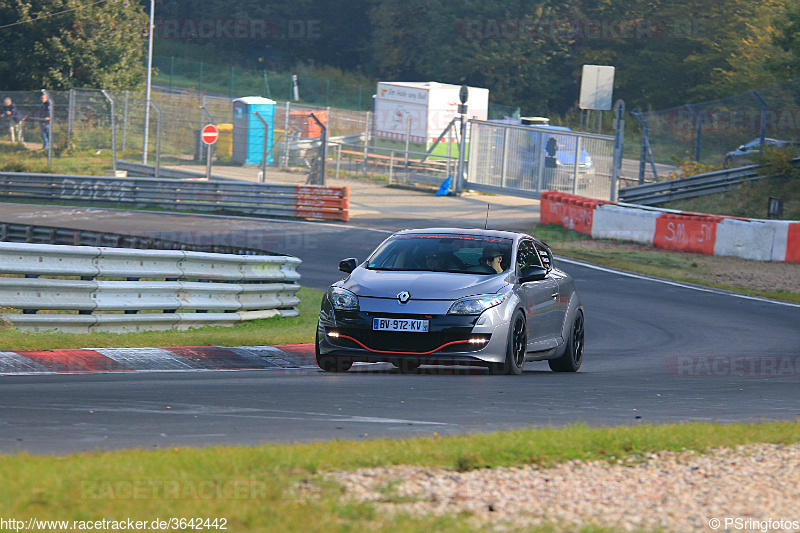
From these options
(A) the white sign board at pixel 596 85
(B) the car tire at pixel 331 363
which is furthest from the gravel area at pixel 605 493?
(A) the white sign board at pixel 596 85

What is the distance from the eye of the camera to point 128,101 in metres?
38.6

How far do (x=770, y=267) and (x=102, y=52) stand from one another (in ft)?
119

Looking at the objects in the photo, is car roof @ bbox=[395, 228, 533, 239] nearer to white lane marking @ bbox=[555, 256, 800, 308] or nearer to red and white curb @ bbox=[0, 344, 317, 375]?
red and white curb @ bbox=[0, 344, 317, 375]

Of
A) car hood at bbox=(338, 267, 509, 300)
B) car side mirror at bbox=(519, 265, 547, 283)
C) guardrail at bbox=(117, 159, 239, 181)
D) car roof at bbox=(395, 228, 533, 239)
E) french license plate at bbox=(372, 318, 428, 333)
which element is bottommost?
french license plate at bbox=(372, 318, 428, 333)

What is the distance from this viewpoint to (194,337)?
40.3 feet

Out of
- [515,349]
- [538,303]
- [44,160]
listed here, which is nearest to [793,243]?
[538,303]

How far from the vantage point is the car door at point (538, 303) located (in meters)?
10.8

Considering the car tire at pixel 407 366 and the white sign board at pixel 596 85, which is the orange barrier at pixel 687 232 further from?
the car tire at pixel 407 366

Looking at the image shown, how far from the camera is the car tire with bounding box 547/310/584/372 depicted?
11.9 m

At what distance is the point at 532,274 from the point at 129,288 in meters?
4.53

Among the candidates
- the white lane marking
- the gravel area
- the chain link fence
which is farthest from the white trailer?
the gravel area

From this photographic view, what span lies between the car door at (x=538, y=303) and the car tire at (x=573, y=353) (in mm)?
374

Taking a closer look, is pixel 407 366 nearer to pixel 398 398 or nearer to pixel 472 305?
pixel 472 305

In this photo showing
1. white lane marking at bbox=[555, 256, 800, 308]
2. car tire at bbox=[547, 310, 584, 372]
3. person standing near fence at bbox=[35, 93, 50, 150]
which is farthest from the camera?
person standing near fence at bbox=[35, 93, 50, 150]
